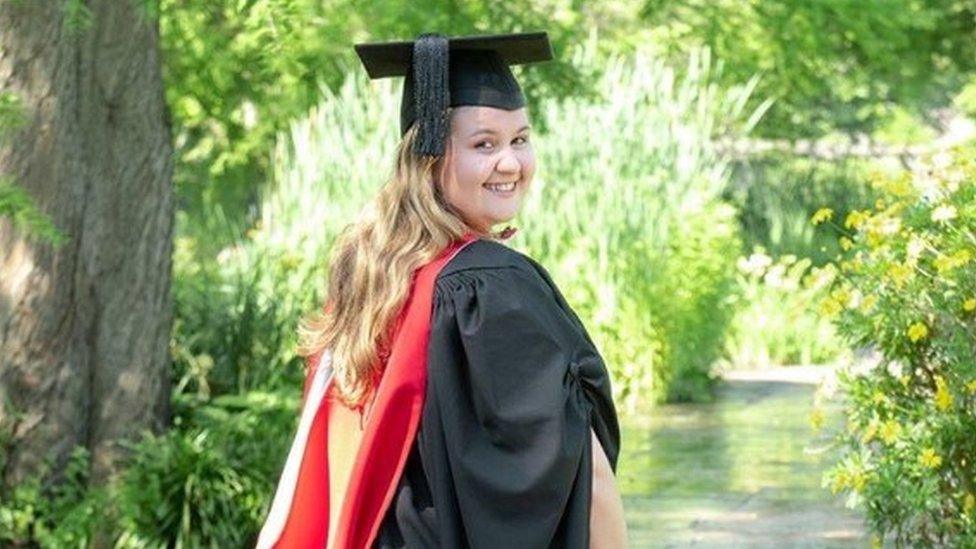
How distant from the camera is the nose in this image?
3840 mm

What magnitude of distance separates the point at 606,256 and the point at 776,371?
2.76 meters

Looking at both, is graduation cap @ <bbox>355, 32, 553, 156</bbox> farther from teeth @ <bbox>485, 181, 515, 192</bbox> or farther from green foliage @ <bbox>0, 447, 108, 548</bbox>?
green foliage @ <bbox>0, 447, 108, 548</bbox>

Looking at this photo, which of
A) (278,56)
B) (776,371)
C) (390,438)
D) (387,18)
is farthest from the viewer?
(776,371)

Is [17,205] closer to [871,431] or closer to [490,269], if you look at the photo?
[490,269]

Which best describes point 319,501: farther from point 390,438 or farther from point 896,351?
point 896,351

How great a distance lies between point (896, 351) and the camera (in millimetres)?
6480

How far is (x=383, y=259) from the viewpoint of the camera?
150 inches

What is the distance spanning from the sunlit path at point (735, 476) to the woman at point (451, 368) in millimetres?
3277

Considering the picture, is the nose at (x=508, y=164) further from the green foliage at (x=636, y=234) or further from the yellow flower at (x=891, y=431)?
the green foliage at (x=636, y=234)

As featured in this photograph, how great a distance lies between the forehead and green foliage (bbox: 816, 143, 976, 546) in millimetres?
2468

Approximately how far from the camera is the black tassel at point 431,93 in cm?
387

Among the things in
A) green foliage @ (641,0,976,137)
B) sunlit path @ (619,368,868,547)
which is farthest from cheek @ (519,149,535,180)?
green foliage @ (641,0,976,137)

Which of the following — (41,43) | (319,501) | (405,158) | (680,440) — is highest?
(41,43)

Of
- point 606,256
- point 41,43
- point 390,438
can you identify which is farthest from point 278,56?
point 606,256
